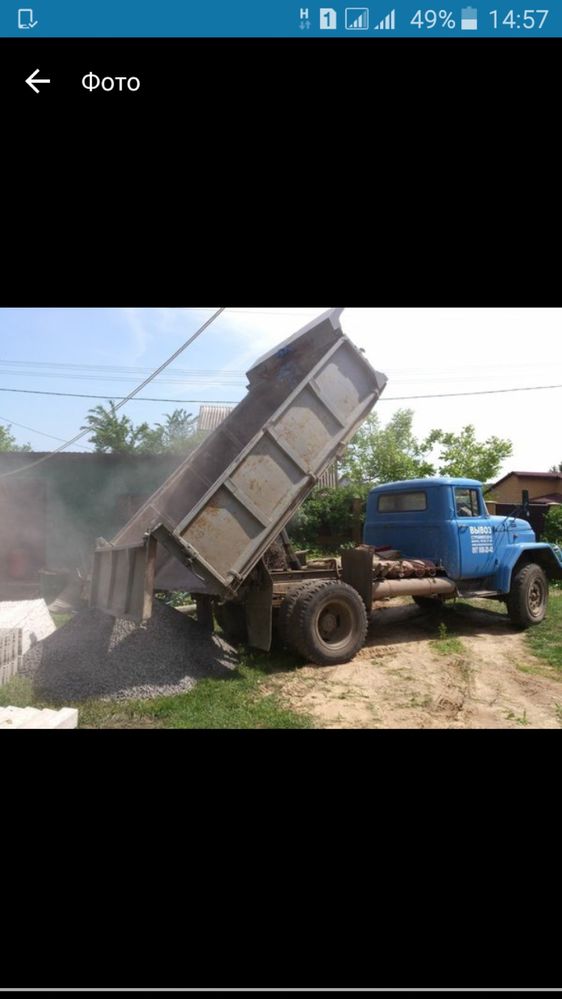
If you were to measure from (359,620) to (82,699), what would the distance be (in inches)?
132

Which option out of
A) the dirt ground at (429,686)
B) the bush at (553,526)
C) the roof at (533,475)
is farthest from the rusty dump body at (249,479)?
the roof at (533,475)

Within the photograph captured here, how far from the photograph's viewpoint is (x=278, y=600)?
6.85 metres

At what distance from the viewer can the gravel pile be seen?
18.6 feet

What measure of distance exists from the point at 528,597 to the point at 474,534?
146cm

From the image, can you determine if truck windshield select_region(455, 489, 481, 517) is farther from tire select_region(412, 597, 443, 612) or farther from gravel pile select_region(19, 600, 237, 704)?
gravel pile select_region(19, 600, 237, 704)

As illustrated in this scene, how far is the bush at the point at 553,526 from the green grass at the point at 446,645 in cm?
846

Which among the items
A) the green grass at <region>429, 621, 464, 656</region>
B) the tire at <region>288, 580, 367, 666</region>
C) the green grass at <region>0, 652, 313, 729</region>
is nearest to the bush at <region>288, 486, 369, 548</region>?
the green grass at <region>429, 621, 464, 656</region>

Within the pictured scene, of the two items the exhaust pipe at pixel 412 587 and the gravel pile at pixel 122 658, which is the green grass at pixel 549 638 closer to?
the exhaust pipe at pixel 412 587

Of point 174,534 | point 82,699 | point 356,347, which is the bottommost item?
point 82,699

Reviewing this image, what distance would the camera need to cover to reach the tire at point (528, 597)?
29.0 ft

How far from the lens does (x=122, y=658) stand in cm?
609

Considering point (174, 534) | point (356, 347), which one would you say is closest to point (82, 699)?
point (174, 534)
